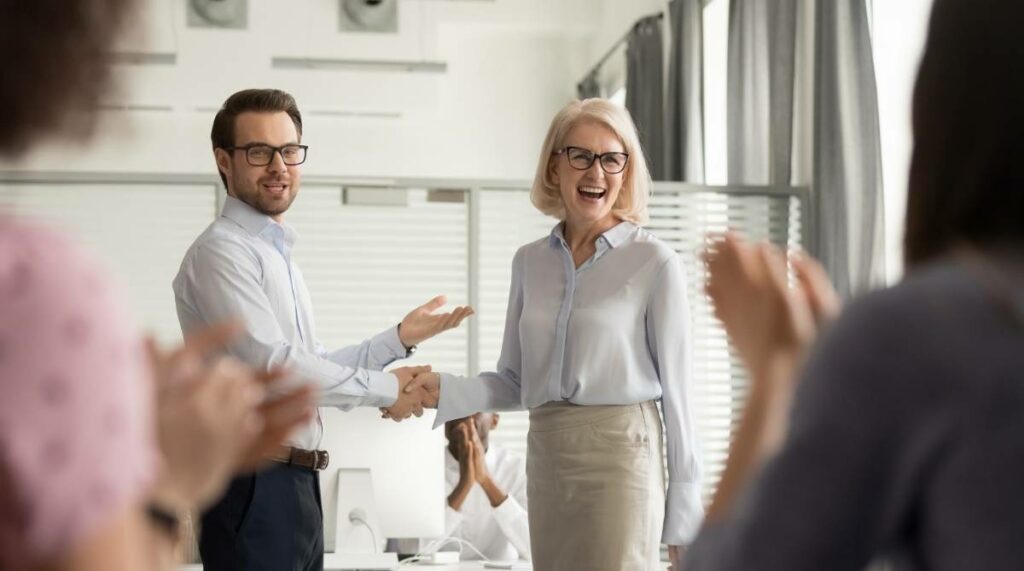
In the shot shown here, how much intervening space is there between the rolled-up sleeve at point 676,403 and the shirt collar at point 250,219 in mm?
990

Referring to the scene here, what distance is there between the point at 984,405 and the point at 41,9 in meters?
0.65

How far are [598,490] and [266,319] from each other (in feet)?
3.03

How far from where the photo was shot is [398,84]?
788cm

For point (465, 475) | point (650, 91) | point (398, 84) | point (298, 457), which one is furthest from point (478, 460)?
point (398, 84)

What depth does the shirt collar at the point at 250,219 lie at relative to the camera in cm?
340

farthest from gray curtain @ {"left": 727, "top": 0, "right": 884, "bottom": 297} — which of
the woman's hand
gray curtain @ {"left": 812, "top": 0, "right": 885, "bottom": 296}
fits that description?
the woman's hand

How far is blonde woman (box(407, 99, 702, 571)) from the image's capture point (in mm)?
3051

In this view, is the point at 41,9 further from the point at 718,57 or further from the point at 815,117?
the point at 718,57

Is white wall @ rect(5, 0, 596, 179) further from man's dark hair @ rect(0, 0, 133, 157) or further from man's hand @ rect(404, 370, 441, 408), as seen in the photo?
man's dark hair @ rect(0, 0, 133, 157)

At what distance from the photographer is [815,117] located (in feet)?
17.2

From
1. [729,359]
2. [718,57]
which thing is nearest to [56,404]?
[729,359]

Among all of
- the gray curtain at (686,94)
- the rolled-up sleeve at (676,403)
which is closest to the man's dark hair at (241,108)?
the rolled-up sleeve at (676,403)

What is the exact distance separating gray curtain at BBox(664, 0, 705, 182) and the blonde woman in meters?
3.38

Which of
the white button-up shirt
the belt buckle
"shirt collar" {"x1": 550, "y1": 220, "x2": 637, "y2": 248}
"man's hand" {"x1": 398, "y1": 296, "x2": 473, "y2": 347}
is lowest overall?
the white button-up shirt
